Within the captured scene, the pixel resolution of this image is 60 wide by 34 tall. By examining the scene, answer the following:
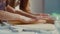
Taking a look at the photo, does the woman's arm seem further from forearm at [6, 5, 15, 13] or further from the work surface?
the work surface

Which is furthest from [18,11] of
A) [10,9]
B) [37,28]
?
[37,28]

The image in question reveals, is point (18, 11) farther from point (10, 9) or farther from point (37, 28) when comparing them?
point (37, 28)

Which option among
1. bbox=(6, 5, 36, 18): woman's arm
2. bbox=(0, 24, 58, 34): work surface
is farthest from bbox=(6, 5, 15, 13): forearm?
bbox=(0, 24, 58, 34): work surface

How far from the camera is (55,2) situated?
898mm

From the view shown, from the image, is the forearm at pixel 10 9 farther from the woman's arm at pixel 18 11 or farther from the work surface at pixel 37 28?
the work surface at pixel 37 28

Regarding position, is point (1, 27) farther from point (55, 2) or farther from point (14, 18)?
point (55, 2)

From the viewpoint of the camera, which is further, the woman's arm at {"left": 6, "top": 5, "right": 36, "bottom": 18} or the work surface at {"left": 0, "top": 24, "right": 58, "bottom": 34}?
the woman's arm at {"left": 6, "top": 5, "right": 36, "bottom": 18}

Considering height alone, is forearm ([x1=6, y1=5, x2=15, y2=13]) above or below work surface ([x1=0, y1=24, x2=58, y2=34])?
above

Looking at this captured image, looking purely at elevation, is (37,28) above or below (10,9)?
below

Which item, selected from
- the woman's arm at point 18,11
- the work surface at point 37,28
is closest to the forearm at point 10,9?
the woman's arm at point 18,11

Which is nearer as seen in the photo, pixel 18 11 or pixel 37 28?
pixel 37 28

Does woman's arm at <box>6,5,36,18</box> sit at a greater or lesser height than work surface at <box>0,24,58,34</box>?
greater

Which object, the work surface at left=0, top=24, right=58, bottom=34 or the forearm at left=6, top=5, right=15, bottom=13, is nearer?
the work surface at left=0, top=24, right=58, bottom=34

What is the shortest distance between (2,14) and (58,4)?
421 millimetres
